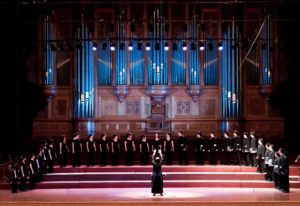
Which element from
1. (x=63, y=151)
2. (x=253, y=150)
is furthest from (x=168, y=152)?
(x=63, y=151)

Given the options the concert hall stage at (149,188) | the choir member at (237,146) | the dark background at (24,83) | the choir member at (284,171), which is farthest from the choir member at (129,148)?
the choir member at (284,171)

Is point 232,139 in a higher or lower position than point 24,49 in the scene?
lower

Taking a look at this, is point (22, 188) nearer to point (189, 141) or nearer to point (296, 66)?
point (189, 141)

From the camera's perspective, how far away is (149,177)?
1862 cm

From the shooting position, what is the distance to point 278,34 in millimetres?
22016

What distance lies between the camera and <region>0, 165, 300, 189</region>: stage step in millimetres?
18078

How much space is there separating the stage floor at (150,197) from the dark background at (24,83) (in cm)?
485

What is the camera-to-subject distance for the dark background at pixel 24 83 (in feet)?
70.9

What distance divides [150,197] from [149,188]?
202 centimetres

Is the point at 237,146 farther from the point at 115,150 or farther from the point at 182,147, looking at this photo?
the point at 115,150

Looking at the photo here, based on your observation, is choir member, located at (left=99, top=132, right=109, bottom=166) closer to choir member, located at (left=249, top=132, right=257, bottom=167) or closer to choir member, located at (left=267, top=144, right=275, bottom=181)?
choir member, located at (left=249, top=132, right=257, bottom=167)

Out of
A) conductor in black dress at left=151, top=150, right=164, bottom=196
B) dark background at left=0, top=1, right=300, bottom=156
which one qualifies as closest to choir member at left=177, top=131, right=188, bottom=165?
conductor in black dress at left=151, top=150, right=164, bottom=196

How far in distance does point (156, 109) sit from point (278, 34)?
4.85 metres

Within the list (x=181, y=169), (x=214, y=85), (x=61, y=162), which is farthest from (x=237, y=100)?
(x=61, y=162)
